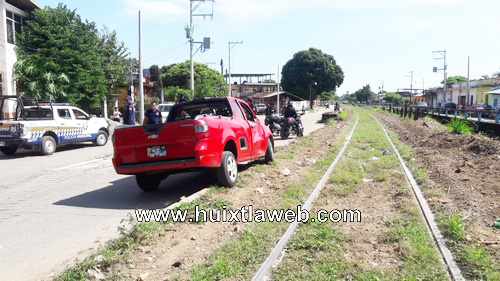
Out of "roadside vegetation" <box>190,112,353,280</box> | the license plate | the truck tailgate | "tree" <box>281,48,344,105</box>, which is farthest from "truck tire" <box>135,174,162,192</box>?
"tree" <box>281,48,344,105</box>

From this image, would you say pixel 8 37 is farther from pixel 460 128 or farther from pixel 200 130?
pixel 460 128

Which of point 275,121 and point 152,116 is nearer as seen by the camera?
point 152,116

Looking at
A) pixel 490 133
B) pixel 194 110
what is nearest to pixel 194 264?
pixel 194 110

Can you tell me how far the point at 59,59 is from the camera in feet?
81.5

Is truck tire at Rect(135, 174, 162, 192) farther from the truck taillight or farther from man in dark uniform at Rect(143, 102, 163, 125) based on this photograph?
man in dark uniform at Rect(143, 102, 163, 125)

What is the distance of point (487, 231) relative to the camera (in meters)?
5.22

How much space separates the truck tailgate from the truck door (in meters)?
2.37

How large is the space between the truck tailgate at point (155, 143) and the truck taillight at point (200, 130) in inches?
2.5

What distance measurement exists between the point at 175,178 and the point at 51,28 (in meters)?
19.5

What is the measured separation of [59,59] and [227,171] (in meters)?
21.0

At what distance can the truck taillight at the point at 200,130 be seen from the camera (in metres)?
6.81

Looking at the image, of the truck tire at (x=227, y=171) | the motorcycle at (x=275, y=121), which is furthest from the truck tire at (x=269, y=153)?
the motorcycle at (x=275, y=121)

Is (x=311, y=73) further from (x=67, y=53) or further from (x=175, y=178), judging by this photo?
(x=175, y=178)

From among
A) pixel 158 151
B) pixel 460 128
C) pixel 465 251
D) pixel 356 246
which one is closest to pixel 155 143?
pixel 158 151
